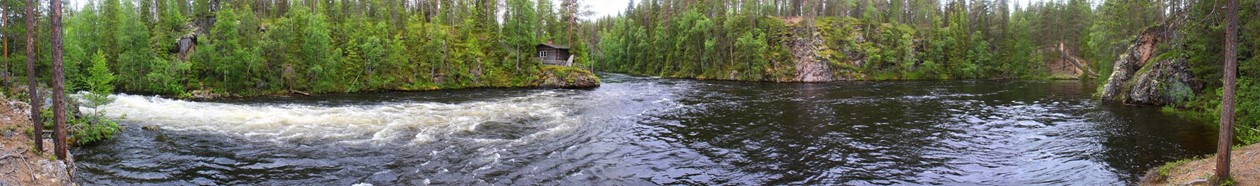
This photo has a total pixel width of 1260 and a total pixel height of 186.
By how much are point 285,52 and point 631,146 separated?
43.2 m

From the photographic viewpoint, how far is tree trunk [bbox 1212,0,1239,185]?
12.2m

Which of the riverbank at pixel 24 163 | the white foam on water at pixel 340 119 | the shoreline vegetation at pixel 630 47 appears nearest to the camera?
the riverbank at pixel 24 163

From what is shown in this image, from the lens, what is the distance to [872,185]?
1603cm

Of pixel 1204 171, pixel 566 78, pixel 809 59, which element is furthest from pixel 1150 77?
pixel 809 59

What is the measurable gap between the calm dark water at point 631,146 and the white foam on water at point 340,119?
0.12 m

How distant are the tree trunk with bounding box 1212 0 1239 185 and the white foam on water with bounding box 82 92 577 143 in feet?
65.8

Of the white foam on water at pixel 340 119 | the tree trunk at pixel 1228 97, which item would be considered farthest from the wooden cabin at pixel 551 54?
the tree trunk at pixel 1228 97

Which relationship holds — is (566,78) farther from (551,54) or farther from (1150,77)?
(1150,77)

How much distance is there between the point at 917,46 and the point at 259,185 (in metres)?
100

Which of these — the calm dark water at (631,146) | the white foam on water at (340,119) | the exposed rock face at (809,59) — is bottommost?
the calm dark water at (631,146)

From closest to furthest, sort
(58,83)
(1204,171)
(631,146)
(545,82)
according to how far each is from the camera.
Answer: (1204,171) → (58,83) → (631,146) → (545,82)

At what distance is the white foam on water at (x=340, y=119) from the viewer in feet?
80.1

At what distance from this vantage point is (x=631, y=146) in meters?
22.5

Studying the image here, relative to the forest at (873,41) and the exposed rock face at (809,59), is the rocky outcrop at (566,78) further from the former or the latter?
the exposed rock face at (809,59)
